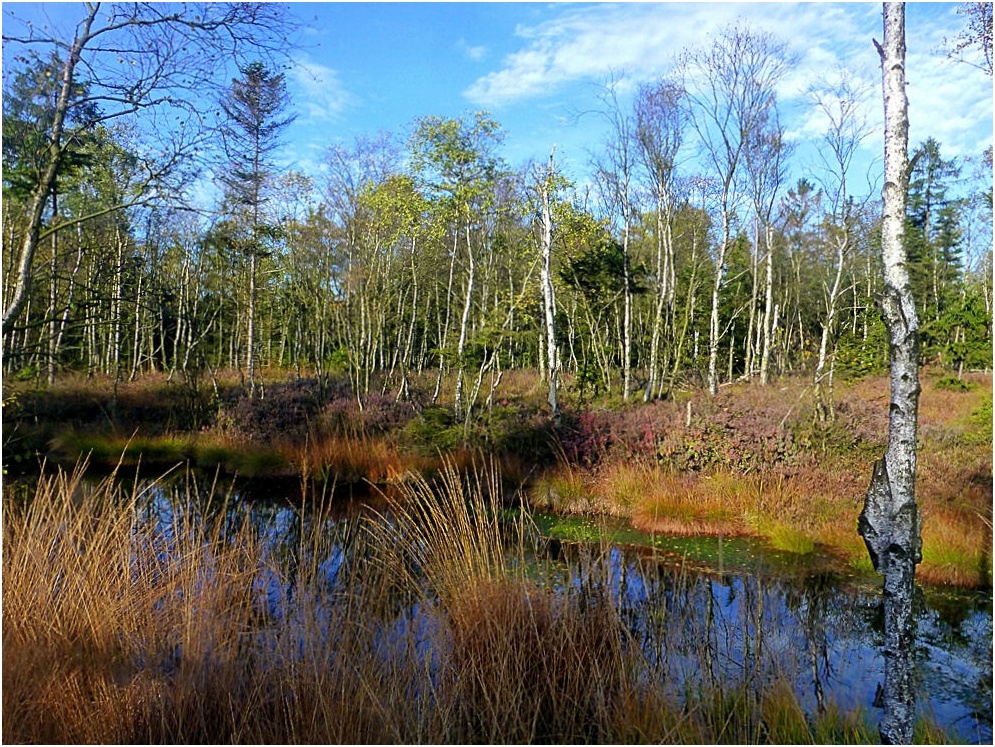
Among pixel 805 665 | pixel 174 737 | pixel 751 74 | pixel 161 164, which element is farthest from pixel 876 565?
pixel 751 74

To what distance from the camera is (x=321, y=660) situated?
288 cm

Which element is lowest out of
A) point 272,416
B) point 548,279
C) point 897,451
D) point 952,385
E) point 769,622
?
point 769,622

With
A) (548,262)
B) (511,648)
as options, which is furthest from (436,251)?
(511,648)

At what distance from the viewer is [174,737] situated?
2.66m

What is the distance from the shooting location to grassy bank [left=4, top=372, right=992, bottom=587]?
24.3ft

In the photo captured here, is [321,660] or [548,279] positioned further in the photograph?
[548,279]

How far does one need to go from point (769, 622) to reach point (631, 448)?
200 inches

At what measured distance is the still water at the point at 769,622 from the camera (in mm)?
3566

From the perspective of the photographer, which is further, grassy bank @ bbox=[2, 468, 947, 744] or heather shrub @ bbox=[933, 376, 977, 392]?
heather shrub @ bbox=[933, 376, 977, 392]

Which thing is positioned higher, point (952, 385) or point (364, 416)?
point (952, 385)

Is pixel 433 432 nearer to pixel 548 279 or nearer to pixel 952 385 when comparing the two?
pixel 548 279

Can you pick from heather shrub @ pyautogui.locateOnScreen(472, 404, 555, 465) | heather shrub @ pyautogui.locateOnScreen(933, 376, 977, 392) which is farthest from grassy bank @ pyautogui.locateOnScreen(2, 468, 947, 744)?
heather shrub @ pyautogui.locateOnScreen(933, 376, 977, 392)

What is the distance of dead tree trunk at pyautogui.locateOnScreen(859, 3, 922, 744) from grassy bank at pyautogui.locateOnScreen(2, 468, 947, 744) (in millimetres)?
468

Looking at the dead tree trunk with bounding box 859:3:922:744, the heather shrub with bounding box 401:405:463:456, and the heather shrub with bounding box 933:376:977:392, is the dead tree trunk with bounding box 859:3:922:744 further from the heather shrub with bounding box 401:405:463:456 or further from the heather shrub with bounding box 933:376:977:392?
the heather shrub with bounding box 933:376:977:392
